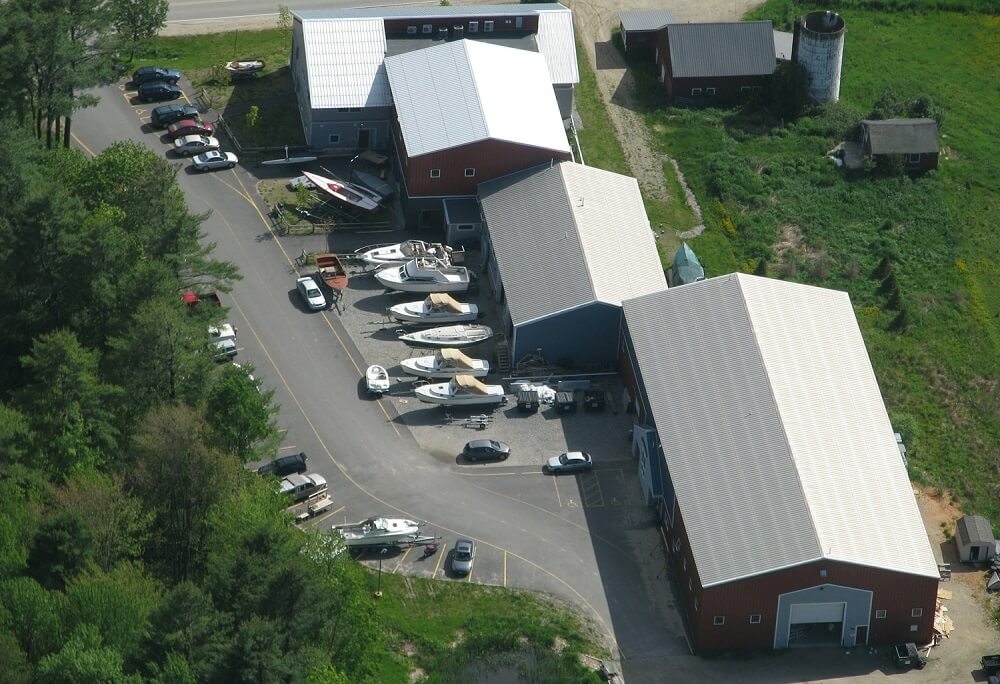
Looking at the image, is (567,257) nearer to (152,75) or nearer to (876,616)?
(876,616)

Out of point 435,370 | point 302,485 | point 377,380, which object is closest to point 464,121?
point 435,370

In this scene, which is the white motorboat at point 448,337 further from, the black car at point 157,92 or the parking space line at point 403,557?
the black car at point 157,92

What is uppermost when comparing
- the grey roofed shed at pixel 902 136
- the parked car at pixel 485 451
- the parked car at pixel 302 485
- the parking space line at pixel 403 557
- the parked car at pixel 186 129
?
the parked car at pixel 186 129

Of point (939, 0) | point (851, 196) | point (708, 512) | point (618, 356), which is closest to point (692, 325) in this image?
point (618, 356)

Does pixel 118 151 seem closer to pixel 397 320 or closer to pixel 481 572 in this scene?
pixel 397 320

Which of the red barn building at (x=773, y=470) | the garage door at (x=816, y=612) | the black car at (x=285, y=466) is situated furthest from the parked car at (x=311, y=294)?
the garage door at (x=816, y=612)

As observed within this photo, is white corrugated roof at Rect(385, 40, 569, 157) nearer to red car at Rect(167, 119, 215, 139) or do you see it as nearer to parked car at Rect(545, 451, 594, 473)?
red car at Rect(167, 119, 215, 139)

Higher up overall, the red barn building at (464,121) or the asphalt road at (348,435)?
the red barn building at (464,121)

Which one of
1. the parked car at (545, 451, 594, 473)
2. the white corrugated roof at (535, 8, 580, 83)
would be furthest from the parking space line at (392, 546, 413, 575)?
the white corrugated roof at (535, 8, 580, 83)
